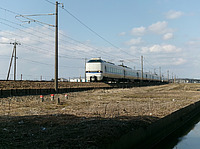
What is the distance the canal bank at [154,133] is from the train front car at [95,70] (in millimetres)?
25035

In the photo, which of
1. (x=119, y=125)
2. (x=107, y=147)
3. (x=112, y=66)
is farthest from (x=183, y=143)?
(x=112, y=66)

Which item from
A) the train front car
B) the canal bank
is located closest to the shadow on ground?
the canal bank

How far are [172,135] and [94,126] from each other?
15.9ft

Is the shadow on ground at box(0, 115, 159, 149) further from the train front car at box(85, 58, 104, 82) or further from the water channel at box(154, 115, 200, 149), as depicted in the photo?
the train front car at box(85, 58, 104, 82)

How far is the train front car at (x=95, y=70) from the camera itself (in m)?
39.0

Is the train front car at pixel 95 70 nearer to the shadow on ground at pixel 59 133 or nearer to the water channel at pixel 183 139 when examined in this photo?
the water channel at pixel 183 139

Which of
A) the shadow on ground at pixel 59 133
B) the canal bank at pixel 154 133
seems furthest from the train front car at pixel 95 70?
the shadow on ground at pixel 59 133

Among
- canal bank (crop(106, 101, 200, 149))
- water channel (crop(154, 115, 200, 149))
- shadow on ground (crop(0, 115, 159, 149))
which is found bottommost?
water channel (crop(154, 115, 200, 149))

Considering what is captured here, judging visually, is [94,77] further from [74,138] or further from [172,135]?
[74,138]

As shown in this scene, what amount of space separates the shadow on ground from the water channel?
1.32 meters

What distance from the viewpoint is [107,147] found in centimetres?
577

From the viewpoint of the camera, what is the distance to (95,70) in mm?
39312

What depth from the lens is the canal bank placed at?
6.76 metres

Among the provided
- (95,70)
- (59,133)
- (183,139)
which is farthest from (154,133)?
(95,70)
